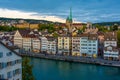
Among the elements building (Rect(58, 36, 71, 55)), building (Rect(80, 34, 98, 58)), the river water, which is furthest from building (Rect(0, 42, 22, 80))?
building (Rect(58, 36, 71, 55))

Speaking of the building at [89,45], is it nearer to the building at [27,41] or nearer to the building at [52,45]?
the building at [52,45]

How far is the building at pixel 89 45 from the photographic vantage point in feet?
107

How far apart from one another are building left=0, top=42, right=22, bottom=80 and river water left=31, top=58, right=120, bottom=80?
9.86m

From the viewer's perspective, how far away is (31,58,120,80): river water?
21.5 meters

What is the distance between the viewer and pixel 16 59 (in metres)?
11.0

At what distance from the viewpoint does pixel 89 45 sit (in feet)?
109

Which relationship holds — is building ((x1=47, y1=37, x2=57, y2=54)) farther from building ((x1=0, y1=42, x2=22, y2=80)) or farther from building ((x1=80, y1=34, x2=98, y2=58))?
building ((x1=0, y1=42, x2=22, y2=80))

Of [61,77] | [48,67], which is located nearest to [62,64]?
[48,67]

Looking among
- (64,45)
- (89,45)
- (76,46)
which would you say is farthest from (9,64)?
(64,45)

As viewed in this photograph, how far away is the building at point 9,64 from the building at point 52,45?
24.4 m

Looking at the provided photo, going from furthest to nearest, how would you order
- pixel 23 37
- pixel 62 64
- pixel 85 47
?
pixel 23 37 → pixel 85 47 → pixel 62 64

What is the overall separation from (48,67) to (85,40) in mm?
8366

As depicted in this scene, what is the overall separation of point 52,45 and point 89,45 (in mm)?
4843

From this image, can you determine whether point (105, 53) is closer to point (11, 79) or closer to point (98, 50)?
point (98, 50)
